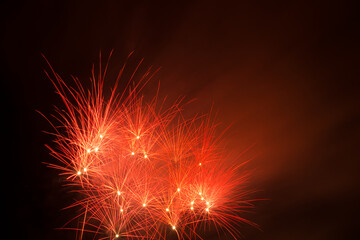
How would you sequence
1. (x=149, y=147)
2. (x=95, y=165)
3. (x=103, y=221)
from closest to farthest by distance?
(x=103, y=221) < (x=95, y=165) < (x=149, y=147)

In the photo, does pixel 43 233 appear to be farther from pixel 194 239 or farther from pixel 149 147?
pixel 194 239

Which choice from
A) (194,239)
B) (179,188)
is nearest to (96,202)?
(179,188)

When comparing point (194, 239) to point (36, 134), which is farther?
point (36, 134)

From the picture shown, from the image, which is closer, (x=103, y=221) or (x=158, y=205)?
(x=103, y=221)

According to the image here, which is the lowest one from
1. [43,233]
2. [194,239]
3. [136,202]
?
[194,239]

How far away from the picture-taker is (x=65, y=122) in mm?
5727

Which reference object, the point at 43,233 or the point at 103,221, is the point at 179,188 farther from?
the point at 43,233

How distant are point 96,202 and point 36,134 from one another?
7.29 feet

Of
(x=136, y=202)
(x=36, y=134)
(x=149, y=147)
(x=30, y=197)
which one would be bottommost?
(x=136, y=202)

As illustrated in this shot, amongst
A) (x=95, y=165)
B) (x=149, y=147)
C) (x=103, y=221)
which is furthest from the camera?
(x=149, y=147)

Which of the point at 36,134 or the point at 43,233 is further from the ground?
the point at 36,134

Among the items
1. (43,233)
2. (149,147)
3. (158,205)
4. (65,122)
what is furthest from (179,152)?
(43,233)

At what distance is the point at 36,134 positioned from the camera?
588 cm

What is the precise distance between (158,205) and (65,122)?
8.90 ft
